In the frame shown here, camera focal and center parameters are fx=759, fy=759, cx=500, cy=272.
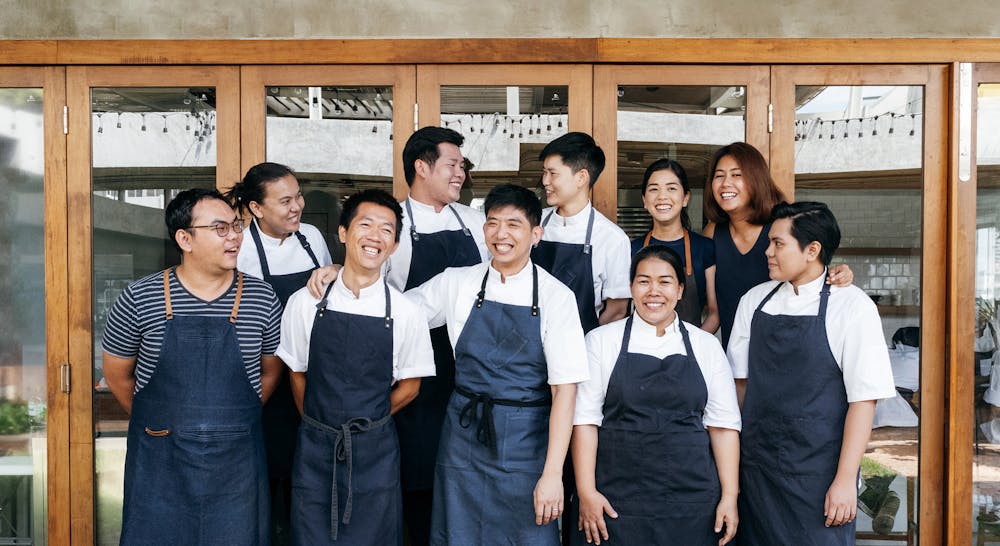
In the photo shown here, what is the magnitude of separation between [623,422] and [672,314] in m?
0.39

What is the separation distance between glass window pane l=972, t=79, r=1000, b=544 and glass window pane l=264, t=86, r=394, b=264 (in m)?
2.57

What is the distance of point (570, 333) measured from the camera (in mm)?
2434

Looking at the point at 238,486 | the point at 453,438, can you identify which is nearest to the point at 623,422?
the point at 453,438

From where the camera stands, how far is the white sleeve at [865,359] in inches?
93.2

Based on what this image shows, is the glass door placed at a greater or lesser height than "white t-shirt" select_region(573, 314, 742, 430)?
greater

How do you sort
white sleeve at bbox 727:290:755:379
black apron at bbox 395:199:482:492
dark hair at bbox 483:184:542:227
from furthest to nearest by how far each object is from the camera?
black apron at bbox 395:199:482:492 < white sleeve at bbox 727:290:755:379 < dark hair at bbox 483:184:542:227

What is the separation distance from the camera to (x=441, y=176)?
9.78 feet

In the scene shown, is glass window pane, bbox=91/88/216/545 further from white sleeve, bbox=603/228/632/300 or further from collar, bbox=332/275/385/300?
white sleeve, bbox=603/228/632/300

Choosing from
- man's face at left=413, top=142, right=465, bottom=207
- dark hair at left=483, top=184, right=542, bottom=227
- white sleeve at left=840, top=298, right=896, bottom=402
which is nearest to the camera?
white sleeve at left=840, top=298, right=896, bottom=402

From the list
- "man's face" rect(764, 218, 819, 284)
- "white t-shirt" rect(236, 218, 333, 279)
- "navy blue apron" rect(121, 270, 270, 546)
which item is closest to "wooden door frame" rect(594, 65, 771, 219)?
"man's face" rect(764, 218, 819, 284)

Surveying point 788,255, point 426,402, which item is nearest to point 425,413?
point 426,402

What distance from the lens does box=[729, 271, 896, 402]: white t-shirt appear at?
2375 mm

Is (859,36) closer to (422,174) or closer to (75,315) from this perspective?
(422,174)

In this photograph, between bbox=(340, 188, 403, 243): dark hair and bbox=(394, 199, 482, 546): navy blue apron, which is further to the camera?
bbox=(394, 199, 482, 546): navy blue apron
